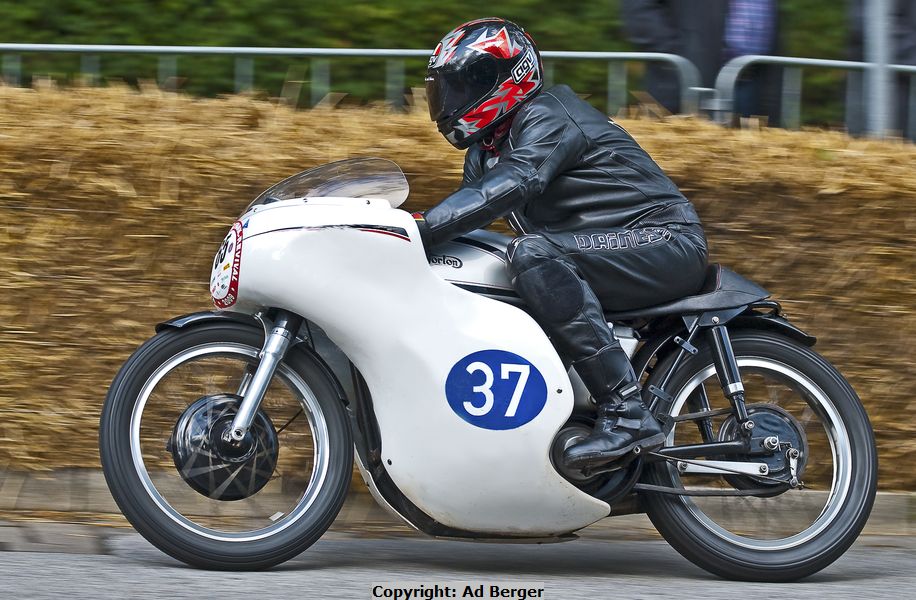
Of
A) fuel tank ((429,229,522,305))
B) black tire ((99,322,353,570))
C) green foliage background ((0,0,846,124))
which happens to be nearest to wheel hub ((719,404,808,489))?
fuel tank ((429,229,522,305))

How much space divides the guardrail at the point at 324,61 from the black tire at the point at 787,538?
1.60 metres

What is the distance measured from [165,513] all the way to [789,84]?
334 centimetres

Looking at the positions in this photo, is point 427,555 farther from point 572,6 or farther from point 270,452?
point 572,6

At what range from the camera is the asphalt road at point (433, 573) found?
506 cm

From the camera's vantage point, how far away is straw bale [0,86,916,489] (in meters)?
6.22

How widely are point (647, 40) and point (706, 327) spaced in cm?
207

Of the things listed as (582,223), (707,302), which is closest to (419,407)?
(582,223)

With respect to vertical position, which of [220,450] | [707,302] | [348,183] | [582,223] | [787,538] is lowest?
[787,538]

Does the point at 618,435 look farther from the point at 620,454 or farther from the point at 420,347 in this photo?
the point at 420,347

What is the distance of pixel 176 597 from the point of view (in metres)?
4.89

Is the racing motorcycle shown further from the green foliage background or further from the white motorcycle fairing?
the green foliage background

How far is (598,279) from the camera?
5.46 meters

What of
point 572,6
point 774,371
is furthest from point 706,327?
point 572,6

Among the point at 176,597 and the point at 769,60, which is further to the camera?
the point at 769,60
